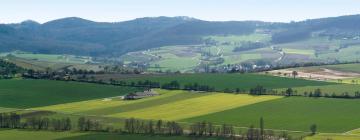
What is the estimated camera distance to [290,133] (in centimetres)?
Result: 10706

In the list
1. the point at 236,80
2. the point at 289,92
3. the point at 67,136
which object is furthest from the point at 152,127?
the point at 236,80

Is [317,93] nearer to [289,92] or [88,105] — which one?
[289,92]

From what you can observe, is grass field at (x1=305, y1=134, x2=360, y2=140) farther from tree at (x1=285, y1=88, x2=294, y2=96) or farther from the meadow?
tree at (x1=285, y1=88, x2=294, y2=96)

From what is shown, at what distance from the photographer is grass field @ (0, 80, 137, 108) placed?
146000 mm

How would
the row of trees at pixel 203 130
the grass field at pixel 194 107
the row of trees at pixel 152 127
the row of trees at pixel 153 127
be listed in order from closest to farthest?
the row of trees at pixel 203 130 → the row of trees at pixel 152 127 → the row of trees at pixel 153 127 → the grass field at pixel 194 107

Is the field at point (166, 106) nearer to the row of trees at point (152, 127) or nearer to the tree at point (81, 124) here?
the row of trees at point (152, 127)

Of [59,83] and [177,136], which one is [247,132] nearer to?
[177,136]

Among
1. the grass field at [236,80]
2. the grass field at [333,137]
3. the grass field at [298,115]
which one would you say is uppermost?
the grass field at [236,80]

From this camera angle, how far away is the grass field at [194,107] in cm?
12812

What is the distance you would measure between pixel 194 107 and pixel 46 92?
39535mm

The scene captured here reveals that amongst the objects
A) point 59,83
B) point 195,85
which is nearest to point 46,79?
point 59,83

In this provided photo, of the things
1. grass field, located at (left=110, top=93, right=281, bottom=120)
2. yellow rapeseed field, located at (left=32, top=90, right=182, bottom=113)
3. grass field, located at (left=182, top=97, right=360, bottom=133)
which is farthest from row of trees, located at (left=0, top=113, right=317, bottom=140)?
yellow rapeseed field, located at (left=32, top=90, right=182, bottom=113)

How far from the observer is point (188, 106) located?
137125 millimetres

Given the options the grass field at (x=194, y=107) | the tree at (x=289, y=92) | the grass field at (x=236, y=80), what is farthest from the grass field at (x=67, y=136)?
the grass field at (x=236, y=80)
